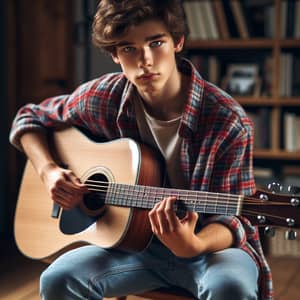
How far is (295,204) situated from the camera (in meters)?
1.23

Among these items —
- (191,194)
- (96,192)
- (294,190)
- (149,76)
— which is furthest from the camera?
(96,192)

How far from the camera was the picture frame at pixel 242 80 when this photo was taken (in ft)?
10.3

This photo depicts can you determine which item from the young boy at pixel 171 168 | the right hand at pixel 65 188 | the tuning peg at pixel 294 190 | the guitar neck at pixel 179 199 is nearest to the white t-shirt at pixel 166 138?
the young boy at pixel 171 168

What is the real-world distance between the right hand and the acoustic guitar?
20 mm

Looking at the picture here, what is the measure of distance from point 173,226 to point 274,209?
207mm

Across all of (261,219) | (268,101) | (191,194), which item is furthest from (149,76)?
(268,101)

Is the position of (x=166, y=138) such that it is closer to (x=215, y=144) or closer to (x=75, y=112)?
(x=215, y=144)

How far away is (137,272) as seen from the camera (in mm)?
1438

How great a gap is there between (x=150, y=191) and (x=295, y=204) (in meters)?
0.34

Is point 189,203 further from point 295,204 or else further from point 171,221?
point 295,204

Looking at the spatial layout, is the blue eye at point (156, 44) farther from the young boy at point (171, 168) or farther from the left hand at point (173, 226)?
the left hand at point (173, 226)

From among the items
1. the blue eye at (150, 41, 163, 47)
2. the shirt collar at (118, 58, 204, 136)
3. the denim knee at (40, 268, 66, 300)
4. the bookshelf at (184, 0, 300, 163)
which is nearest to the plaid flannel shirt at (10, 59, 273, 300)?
the shirt collar at (118, 58, 204, 136)

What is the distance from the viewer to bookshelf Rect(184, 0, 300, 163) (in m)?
3.02

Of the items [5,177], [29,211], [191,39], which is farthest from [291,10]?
[29,211]
